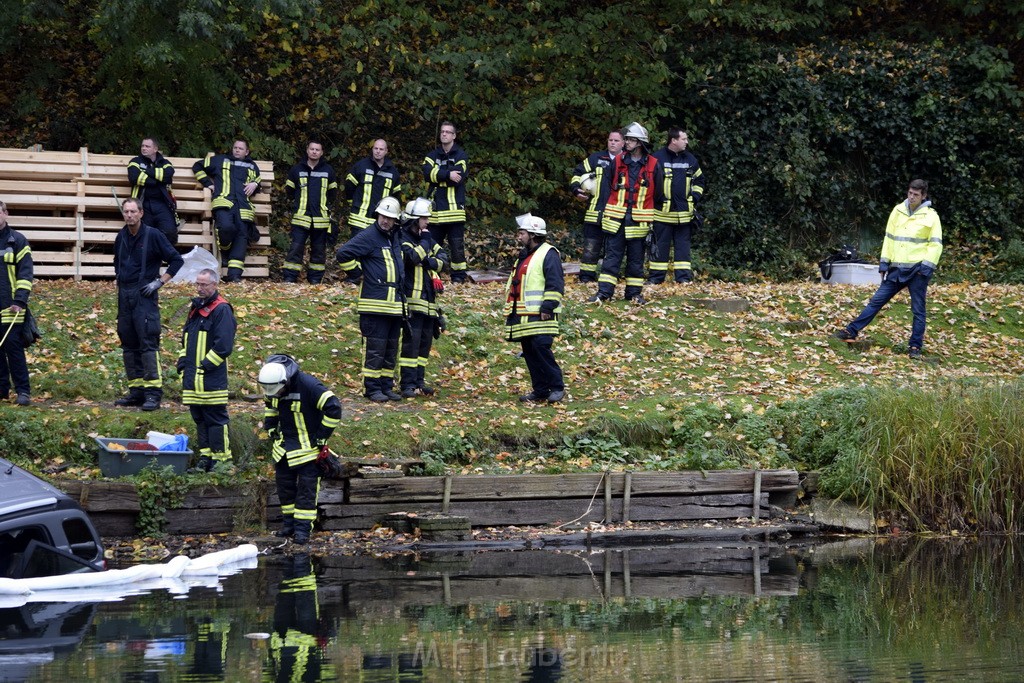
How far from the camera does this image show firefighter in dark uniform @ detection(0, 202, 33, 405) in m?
13.6

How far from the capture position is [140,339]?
546 inches

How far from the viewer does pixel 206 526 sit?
12289 millimetres

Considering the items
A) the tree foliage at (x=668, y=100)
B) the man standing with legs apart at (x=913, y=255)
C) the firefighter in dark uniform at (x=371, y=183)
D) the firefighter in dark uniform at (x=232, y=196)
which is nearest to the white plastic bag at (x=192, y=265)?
the firefighter in dark uniform at (x=232, y=196)

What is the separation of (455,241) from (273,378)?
30.5ft

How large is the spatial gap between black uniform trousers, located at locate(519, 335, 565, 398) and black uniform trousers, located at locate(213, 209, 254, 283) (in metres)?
6.45

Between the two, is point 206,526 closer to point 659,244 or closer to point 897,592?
point 897,592

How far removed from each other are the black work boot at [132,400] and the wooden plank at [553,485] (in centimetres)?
295

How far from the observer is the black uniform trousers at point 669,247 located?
19766 mm

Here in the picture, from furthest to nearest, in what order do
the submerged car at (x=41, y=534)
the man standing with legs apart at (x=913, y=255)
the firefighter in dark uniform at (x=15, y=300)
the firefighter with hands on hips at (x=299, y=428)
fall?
the man standing with legs apart at (x=913, y=255)
the firefighter in dark uniform at (x=15, y=300)
the firefighter with hands on hips at (x=299, y=428)
the submerged car at (x=41, y=534)

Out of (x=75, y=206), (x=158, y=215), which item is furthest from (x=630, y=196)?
(x=75, y=206)

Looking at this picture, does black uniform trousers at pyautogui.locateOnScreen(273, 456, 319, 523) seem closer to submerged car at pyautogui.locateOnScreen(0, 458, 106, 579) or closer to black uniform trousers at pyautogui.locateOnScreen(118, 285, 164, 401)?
submerged car at pyautogui.locateOnScreen(0, 458, 106, 579)

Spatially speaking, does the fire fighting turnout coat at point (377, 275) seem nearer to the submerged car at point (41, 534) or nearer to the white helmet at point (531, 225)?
the white helmet at point (531, 225)

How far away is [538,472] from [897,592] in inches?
169

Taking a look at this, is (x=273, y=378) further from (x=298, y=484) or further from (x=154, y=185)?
(x=154, y=185)
